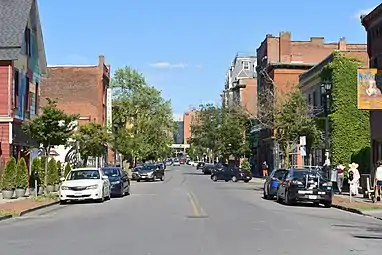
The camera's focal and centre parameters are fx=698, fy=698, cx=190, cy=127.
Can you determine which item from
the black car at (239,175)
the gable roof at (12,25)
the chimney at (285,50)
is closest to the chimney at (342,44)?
the chimney at (285,50)

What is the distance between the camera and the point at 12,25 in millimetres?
38938

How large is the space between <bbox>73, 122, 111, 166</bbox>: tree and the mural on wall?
7.75 meters

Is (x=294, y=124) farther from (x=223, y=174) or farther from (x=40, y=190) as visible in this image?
(x=223, y=174)

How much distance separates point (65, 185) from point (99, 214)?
21.7ft

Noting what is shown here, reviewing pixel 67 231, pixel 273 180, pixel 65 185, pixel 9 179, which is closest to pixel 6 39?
pixel 9 179

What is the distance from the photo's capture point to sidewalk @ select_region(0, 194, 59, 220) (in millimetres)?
23547

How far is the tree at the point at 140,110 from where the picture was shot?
269 feet

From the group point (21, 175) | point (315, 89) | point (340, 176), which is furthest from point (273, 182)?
point (315, 89)

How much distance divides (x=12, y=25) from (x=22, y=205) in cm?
1498

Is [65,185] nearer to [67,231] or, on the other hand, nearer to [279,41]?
[67,231]

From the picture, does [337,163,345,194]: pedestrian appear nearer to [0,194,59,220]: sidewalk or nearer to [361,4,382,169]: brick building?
[361,4,382,169]: brick building

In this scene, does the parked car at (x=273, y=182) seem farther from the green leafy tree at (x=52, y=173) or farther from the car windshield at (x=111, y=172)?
the green leafy tree at (x=52, y=173)

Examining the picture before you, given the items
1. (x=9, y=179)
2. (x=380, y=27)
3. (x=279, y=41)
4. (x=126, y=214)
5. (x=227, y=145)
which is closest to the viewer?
(x=126, y=214)

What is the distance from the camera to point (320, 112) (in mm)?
51656
